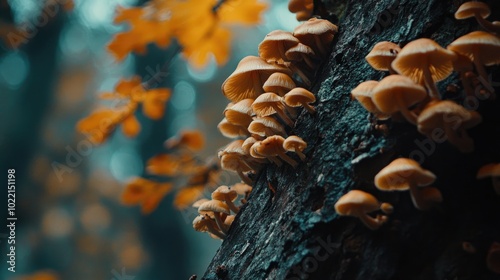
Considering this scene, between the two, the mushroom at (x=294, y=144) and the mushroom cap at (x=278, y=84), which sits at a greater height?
the mushroom cap at (x=278, y=84)

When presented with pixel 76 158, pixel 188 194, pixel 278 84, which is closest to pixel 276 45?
pixel 278 84

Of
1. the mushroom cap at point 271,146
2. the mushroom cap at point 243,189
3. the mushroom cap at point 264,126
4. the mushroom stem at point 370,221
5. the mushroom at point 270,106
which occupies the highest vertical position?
the mushroom at point 270,106

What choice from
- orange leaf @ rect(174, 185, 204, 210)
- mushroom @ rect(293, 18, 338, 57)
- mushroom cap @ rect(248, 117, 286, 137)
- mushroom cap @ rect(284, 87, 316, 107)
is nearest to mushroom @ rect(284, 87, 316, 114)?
mushroom cap @ rect(284, 87, 316, 107)

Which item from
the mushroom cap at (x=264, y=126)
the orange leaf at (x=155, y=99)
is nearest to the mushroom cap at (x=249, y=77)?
the mushroom cap at (x=264, y=126)

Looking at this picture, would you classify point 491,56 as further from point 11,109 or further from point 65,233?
point 65,233

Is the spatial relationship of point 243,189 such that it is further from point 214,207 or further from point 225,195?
point 214,207

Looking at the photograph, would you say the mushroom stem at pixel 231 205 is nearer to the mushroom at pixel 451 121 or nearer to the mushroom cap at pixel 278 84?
the mushroom cap at pixel 278 84

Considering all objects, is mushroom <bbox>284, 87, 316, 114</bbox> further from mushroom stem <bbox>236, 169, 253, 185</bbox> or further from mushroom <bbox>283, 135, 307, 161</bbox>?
mushroom stem <bbox>236, 169, 253, 185</bbox>
